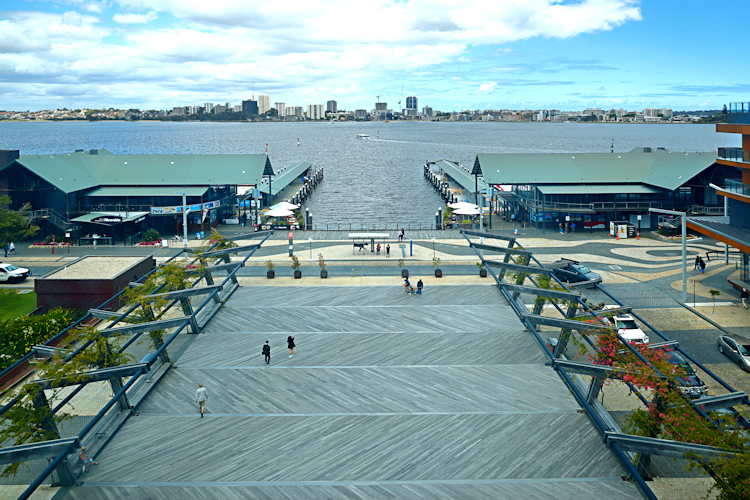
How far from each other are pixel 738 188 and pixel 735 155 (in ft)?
8.29

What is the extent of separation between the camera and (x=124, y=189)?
6262 cm

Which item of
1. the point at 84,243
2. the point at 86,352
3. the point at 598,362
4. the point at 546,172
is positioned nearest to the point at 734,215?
the point at 546,172

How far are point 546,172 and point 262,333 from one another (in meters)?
49.0

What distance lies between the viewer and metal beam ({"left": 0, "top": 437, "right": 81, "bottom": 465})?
518 inches

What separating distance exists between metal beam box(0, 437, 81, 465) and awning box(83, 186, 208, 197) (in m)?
49.2

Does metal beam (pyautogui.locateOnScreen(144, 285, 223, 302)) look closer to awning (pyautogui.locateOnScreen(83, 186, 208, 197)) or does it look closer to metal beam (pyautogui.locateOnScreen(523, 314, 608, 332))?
metal beam (pyautogui.locateOnScreen(523, 314, 608, 332))

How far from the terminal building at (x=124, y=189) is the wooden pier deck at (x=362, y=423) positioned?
39.0m

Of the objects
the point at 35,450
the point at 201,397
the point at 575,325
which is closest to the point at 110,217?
the point at 201,397

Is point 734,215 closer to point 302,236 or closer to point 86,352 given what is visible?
point 302,236

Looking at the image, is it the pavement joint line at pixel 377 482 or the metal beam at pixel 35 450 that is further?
the pavement joint line at pixel 377 482

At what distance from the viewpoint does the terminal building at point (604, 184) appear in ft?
193

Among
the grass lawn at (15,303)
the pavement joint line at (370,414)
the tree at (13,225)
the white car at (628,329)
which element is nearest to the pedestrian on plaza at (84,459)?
the pavement joint line at (370,414)

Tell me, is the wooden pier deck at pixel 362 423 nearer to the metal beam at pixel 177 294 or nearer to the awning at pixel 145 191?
the metal beam at pixel 177 294

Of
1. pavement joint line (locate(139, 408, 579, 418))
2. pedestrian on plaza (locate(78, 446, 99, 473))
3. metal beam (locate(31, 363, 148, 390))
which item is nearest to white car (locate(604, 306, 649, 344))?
pavement joint line (locate(139, 408, 579, 418))
